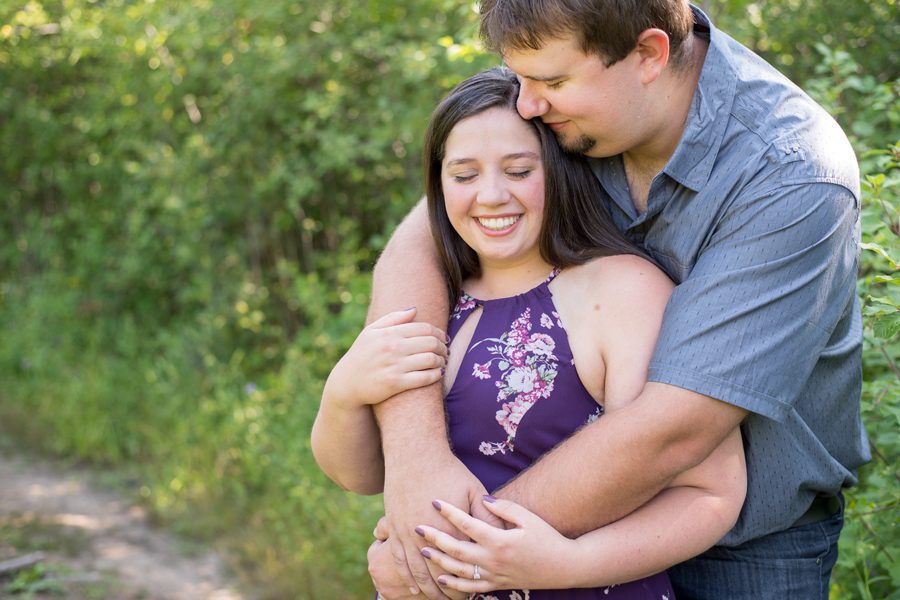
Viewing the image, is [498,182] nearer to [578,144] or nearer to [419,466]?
[578,144]

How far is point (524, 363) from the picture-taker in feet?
6.52

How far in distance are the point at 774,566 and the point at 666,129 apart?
0.96 meters

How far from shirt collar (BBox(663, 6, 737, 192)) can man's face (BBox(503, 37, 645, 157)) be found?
0.12m

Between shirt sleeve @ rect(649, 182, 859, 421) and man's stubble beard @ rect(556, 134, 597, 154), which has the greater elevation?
man's stubble beard @ rect(556, 134, 597, 154)

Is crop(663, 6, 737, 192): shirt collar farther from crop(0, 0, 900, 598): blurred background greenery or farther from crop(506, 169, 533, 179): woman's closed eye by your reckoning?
crop(0, 0, 900, 598): blurred background greenery

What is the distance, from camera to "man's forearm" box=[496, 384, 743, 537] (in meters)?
1.72

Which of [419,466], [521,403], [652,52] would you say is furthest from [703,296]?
[419,466]

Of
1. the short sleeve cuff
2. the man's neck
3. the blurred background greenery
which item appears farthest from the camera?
the blurred background greenery

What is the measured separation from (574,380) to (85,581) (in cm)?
309

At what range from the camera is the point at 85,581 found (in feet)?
13.7

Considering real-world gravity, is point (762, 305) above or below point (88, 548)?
above

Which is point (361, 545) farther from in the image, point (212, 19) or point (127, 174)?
point (127, 174)

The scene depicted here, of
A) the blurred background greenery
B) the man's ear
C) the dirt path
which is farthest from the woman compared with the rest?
the dirt path

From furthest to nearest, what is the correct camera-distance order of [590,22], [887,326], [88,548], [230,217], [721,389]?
[230,217] → [88,548] → [887,326] → [590,22] → [721,389]
